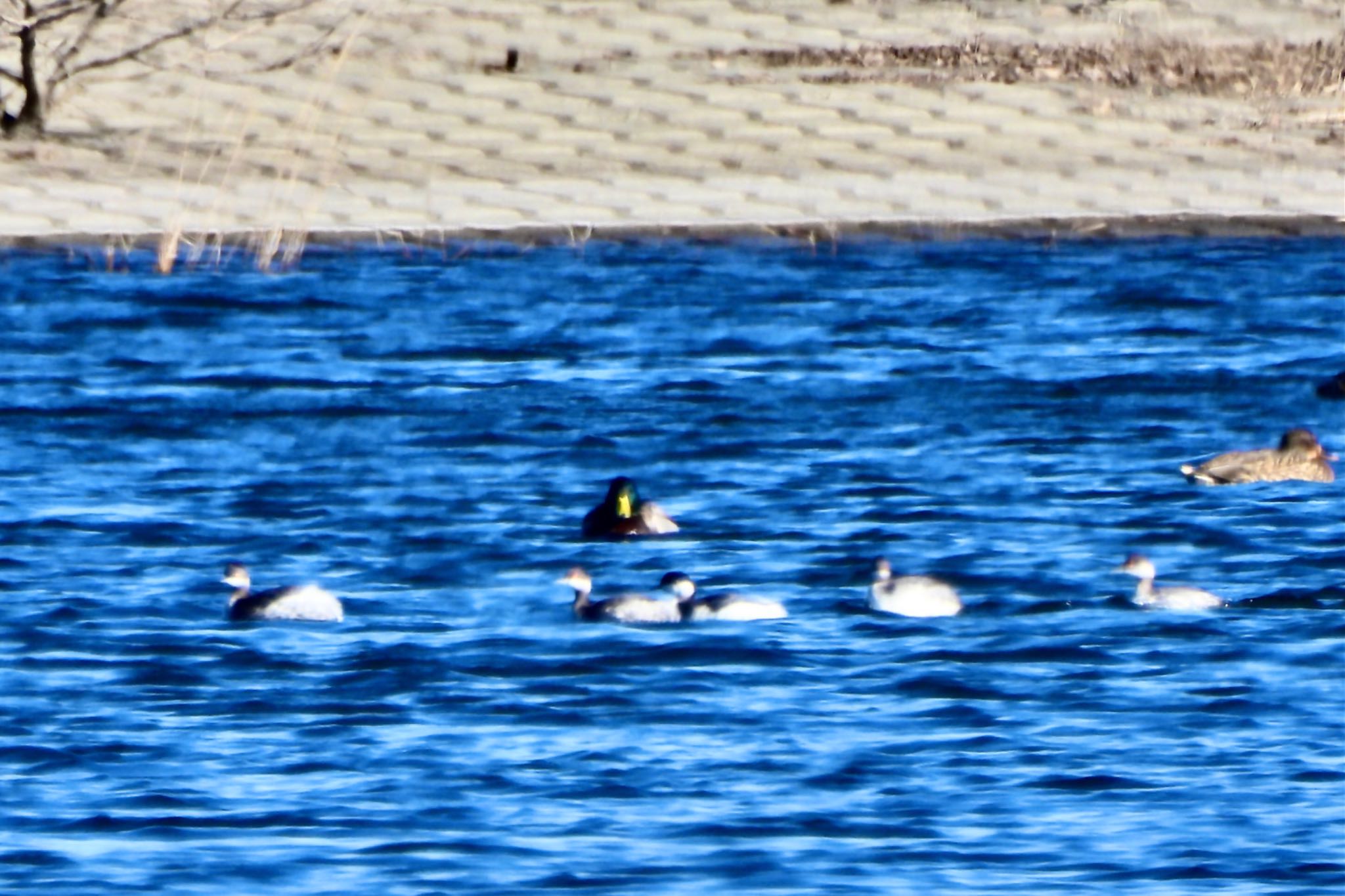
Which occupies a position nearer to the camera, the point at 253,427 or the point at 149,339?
the point at 253,427

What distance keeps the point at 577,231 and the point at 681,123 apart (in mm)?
2570

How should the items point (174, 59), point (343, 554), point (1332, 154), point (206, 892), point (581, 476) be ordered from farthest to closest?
point (174, 59) → point (1332, 154) → point (581, 476) → point (343, 554) → point (206, 892)

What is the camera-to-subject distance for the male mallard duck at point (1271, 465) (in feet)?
40.0

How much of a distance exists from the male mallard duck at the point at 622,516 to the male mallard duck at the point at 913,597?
1.33 metres

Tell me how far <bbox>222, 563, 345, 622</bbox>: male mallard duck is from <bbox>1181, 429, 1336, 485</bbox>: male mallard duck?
3622 millimetres

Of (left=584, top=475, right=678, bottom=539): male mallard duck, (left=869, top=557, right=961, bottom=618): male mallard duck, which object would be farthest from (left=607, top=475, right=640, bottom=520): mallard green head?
(left=869, top=557, right=961, bottom=618): male mallard duck

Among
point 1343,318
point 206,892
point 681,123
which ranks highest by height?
point 681,123

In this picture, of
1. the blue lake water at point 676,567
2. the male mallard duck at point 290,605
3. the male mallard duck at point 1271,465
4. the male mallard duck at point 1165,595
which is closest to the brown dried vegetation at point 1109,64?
the blue lake water at point 676,567

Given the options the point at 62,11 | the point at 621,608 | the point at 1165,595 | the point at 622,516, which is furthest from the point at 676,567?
the point at 62,11

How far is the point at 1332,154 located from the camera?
63.9 ft

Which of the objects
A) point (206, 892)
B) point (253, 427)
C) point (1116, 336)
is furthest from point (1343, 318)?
point (206, 892)

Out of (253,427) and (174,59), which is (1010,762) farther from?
(174,59)

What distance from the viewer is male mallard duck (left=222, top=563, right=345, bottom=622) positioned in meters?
10.1

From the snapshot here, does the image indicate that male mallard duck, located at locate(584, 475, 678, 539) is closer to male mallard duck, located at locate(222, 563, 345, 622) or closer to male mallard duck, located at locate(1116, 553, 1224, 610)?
male mallard duck, located at locate(222, 563, 345, 622)
